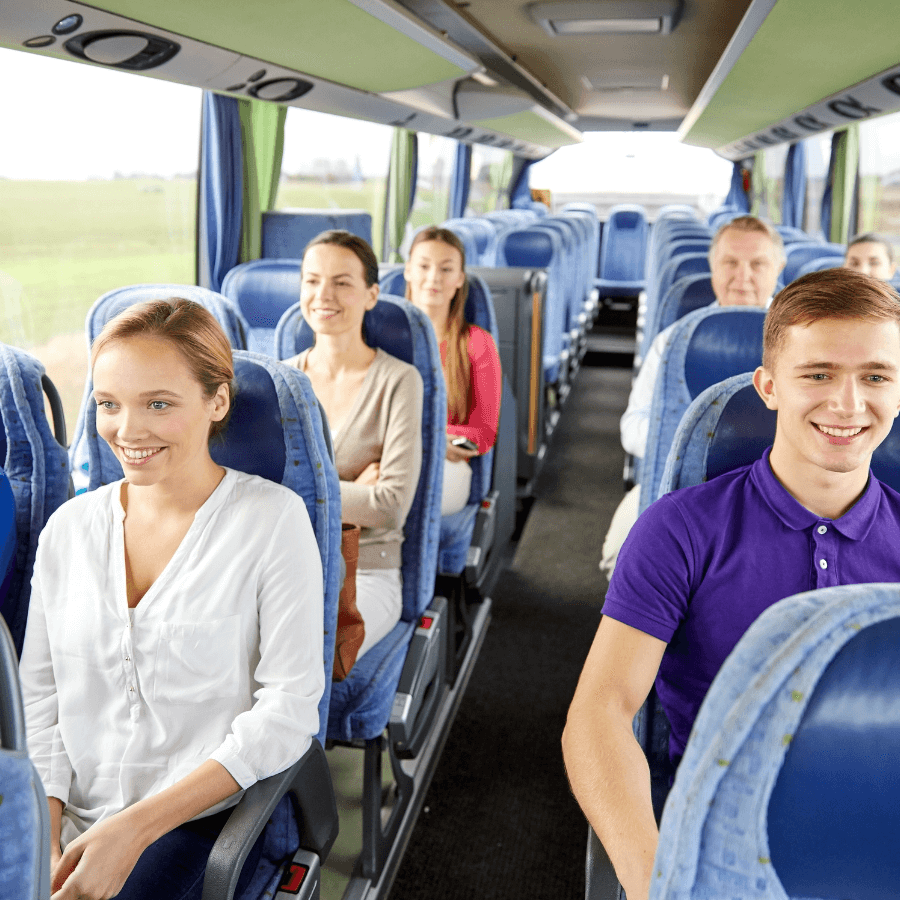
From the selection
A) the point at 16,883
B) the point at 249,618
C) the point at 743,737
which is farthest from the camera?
the point at 249,618

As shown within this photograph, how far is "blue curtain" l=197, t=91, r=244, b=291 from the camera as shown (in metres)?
4.64

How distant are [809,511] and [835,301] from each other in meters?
0.30

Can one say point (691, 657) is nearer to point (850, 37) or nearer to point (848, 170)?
point (850, 37)

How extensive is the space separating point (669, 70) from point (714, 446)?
24.6ft

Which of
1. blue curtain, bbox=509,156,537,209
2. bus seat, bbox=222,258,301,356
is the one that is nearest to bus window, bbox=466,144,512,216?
blue curtain, bbox=509,156,537,209

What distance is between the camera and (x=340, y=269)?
227 cm

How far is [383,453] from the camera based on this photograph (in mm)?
2203

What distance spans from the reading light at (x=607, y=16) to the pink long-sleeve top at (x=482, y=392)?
10.7 feet

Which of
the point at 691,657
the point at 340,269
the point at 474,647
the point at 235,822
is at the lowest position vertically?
the point at 474,647

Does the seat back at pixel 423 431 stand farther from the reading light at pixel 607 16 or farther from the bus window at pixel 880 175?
the bus window at pixel 880 175

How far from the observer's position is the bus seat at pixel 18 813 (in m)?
0.64

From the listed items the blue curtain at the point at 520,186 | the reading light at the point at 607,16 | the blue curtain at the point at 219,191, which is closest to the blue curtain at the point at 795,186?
the reading light at the point at 607,16

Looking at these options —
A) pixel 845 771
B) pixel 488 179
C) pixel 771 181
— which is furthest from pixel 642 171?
pixel 845 771

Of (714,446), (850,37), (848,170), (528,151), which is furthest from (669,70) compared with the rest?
(714,446)
